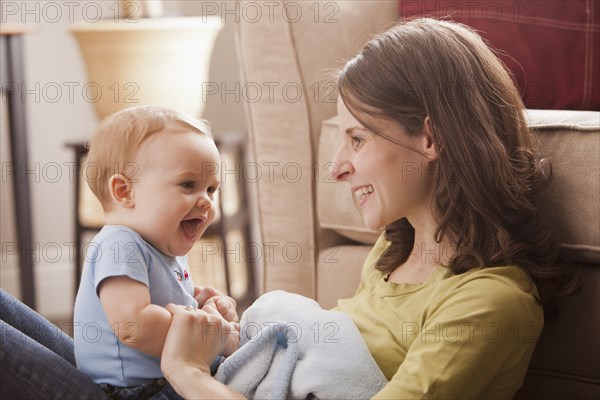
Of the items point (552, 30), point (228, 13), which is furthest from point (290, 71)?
point (228, 13)

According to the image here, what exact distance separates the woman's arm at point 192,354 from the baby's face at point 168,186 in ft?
0.31

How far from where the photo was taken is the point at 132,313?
1041 mm

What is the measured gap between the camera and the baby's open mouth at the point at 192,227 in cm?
115

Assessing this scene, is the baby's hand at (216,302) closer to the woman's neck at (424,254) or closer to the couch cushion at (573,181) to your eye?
the woman's neck at (424,254)

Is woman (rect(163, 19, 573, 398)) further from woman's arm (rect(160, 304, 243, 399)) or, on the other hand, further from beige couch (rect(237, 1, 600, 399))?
beige couch (rect(237, 1, 600, 399))

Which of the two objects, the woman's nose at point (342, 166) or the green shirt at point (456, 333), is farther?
the woman's nose at point (342, 166)

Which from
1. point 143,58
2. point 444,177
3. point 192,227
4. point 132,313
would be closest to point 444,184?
point 444,177

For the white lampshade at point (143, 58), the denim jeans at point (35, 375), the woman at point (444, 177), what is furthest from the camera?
the white lampshade at point (143, 58)

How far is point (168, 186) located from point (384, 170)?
29cm

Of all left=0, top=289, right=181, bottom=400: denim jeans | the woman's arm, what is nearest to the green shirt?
the woman's arm

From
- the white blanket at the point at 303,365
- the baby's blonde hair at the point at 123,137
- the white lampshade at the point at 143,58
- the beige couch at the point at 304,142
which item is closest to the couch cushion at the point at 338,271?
the beige couch at the point at 304,142

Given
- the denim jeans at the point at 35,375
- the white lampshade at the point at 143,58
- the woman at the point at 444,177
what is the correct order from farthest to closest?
1. the white lampshade at the point at 143,58
2. the woman at the point at 444,177
3. the denim jeans at the point at 35,375

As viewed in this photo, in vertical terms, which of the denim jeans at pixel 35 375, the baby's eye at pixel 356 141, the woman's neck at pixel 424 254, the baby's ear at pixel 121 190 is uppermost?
the baby's eye at pixel 356 141

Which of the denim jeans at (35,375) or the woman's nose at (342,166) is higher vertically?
the woman's nose at (342,166)
